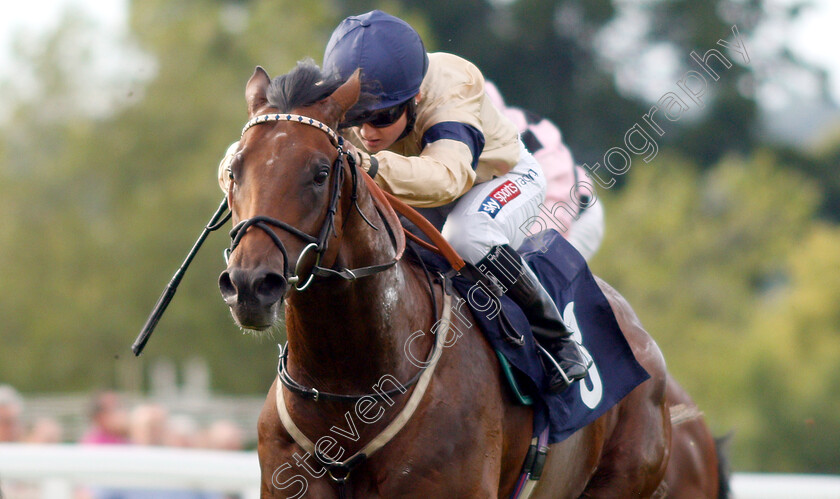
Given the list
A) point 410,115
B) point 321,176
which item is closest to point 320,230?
point 321,176

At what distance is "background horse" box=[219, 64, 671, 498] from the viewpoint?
2.70m

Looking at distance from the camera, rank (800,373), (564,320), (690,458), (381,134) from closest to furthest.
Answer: (381,134) < (564,320) < (690,458) < (800,373)

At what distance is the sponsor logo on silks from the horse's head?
0.80 meters

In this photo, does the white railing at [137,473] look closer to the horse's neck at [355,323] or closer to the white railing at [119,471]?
the white railing at [119,471]

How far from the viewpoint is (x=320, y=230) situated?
2803 mm

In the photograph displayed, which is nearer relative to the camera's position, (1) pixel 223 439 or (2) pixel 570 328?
(2) pixel 570 328

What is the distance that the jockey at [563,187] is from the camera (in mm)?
4824

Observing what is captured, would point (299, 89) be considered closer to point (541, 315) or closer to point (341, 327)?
point (341, 327)

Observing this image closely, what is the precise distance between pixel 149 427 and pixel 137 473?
1.45 m

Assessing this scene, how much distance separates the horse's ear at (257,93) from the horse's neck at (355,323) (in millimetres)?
400

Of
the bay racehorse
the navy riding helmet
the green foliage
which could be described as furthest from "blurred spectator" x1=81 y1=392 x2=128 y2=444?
the green foliage

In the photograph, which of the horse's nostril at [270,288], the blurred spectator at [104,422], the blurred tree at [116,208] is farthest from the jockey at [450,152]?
the blurred tree at [116,208]

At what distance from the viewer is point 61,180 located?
22688 millimetres

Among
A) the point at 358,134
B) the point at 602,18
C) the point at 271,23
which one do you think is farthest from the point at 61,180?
the point at 358,134
